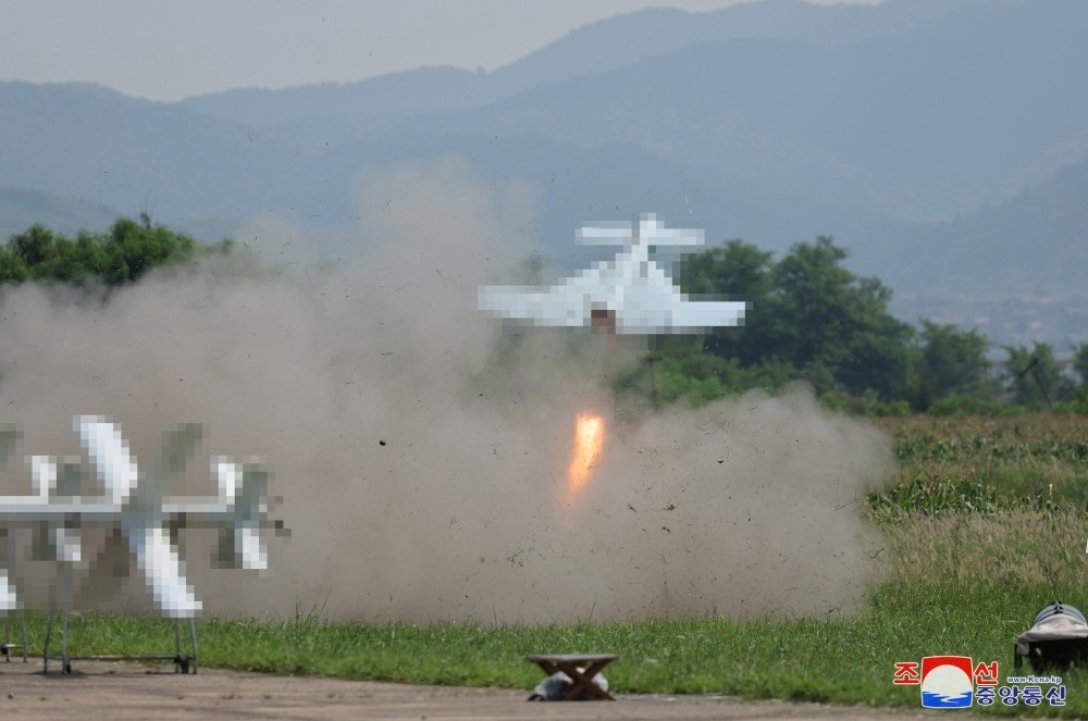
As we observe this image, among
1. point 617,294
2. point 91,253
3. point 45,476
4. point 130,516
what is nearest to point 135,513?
point 130,516

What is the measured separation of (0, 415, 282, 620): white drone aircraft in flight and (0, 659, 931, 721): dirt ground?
0.84m

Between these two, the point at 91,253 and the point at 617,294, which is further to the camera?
the point at 91,253

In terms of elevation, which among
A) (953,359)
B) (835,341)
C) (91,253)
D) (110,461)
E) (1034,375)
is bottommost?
(110,461)

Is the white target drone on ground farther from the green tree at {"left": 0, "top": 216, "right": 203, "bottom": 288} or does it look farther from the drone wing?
the green tree at {"left": 0, "top": 216, "right": 203, "bottom": 288}

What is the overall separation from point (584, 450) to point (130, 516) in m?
11.0

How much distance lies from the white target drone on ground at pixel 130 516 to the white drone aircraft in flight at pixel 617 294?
36.4ft

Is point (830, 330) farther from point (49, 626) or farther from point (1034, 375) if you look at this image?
point (49, 626)

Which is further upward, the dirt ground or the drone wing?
the drone wing

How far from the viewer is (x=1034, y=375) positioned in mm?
118062

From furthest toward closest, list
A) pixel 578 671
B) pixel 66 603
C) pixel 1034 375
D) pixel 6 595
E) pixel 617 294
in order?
pixel 1034 375
pixel 617 294
pixel 6 595
pixel 66 603
pixel 578 671

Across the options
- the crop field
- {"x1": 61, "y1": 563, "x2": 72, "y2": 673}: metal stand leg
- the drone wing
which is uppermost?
the drone wing

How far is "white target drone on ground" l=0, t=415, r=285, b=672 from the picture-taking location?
1639 centimetres

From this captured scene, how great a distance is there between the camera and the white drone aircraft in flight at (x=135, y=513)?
53.7 ft

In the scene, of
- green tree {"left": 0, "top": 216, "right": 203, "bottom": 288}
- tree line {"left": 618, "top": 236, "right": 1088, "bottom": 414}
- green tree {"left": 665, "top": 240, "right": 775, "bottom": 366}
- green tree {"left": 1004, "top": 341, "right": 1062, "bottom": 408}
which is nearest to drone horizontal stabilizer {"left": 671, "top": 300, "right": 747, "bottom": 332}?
green tree {"left": 0, "top": 216, "right": 203, "bottom": 288}
